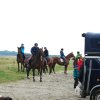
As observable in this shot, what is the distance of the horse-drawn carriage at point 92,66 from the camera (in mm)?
16406

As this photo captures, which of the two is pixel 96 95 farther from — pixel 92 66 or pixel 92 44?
pixel 92 44

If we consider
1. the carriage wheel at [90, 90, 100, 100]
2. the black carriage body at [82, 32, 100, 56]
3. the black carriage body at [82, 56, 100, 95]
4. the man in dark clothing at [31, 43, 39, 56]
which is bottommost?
the carriage wheel at [90, 90, 100, 100]

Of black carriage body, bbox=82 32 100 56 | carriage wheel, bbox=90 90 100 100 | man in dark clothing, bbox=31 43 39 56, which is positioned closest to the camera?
carriage wheel, bbox=90 90 100 100

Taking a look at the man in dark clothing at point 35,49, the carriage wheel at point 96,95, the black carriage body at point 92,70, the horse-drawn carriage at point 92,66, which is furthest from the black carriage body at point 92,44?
the man in dark clothing at point 35,49

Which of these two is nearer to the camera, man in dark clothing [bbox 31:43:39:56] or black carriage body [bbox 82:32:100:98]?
black carriage body [bbox 82:32:100:98]

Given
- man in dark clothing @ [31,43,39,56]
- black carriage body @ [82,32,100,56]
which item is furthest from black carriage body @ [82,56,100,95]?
man in dark clothing @ [31,43,39,56]

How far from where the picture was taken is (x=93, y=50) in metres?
16.6

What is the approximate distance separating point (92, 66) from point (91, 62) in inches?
6.0

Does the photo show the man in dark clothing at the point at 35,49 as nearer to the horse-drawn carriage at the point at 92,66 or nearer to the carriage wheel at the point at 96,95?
the horse-drawn carriage at the point at 92,66

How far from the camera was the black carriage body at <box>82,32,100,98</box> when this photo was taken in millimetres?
16438

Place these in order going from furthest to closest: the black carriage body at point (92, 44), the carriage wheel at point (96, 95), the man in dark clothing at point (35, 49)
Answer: the man in dark clothing at point (35, 49)
the black carriage body at point (92, 44)
the carriage wheel at point (96, 95)

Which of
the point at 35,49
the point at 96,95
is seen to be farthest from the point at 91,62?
the point at 35,49

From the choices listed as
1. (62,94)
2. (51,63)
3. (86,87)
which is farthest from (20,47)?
(86,87)

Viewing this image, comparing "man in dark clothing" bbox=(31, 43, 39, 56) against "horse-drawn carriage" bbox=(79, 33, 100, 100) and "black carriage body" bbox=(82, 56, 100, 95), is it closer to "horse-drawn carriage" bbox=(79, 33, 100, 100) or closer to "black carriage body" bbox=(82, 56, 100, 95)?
"horse-drawn carriage" bbox=(79, 33, 100, 100)
